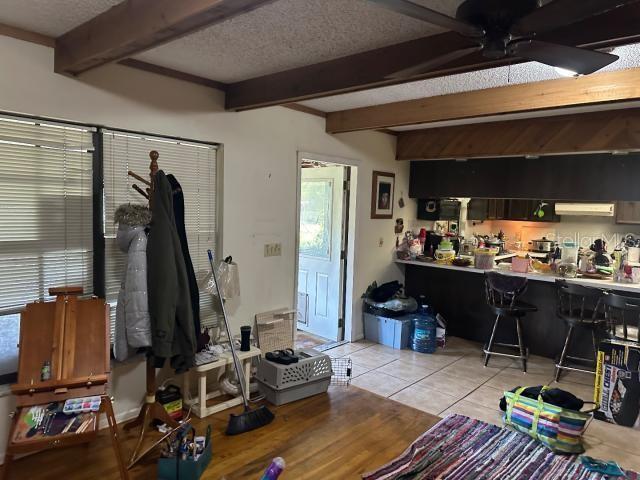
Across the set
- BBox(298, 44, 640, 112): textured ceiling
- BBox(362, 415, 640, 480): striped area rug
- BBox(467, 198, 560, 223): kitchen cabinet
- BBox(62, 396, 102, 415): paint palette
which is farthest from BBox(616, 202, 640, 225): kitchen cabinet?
BBox(62, 396, 102, 415): paint palette

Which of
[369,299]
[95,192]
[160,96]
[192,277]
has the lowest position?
[369,299]

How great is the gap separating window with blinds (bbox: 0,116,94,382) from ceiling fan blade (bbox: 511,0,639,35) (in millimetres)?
2482

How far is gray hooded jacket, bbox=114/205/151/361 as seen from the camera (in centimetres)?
253

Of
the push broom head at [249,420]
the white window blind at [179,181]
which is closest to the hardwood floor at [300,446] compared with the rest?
the push broom head at [249,420]

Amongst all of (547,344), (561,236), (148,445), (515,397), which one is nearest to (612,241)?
(561,236)

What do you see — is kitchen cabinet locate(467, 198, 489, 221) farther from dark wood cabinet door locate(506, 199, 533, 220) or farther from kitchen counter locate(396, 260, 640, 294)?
kitchen counter locate(396, 260, 640, 294)

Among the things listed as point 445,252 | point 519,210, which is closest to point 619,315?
point 445,252

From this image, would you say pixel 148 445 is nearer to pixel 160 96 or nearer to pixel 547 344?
pixel 160 96

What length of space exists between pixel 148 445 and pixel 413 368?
2436 millimetres

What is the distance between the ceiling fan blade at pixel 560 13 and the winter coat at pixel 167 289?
2.05 m

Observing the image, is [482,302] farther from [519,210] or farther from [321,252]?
[519,210]

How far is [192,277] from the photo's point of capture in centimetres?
285

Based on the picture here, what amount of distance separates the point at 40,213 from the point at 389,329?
3.45m

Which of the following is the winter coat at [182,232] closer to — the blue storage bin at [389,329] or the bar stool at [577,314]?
the blue storage bin at [389,329]
